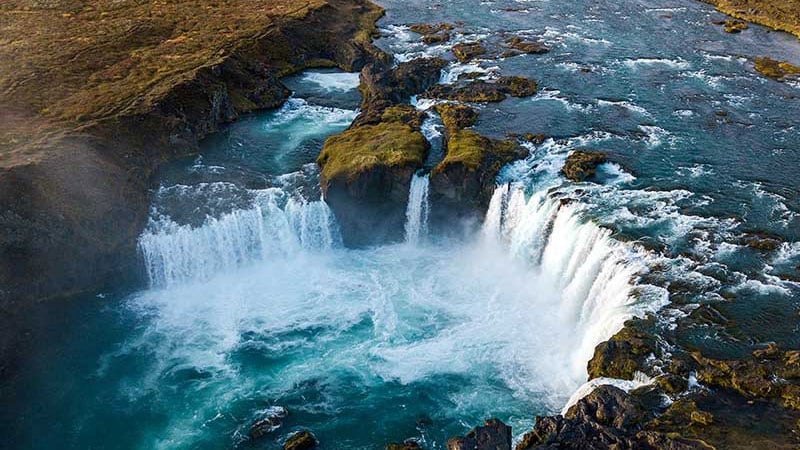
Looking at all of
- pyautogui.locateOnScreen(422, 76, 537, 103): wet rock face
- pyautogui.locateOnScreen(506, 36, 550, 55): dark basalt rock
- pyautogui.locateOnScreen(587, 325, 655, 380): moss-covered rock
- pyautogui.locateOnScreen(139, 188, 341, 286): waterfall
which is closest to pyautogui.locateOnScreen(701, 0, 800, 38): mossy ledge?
pyautogui.locateOnScreen(506, 36, 550, 55): dark basalt rock

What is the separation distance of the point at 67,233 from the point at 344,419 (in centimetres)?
2314

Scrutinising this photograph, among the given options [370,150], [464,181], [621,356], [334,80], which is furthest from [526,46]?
[621,356]

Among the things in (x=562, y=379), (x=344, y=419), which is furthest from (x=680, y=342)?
(x=344, y=419)

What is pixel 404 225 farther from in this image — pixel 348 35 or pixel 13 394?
pixel 348 35

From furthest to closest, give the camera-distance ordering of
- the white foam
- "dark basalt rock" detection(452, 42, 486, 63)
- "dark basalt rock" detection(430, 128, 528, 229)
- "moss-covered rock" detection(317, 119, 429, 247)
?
"dark basalt rock" detection(452, 42, 486, 63), the white foam, "moss-covered rock" detection(317, 119, 429, 247), "dark basalt rock" detection(430, 128, 528, 229)

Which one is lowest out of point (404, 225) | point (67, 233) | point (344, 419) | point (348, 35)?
point (344, 419)

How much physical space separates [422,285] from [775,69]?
44.7m

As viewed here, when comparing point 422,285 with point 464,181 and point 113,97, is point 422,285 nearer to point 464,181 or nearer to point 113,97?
point 464,181

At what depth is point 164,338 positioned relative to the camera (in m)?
42.1

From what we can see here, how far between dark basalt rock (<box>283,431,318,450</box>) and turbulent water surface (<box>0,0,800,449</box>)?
77cm

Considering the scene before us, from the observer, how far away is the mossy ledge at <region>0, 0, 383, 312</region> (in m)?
44.1

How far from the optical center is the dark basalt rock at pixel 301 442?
1319 inches

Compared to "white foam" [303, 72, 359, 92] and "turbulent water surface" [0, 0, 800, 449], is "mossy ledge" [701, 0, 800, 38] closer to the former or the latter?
"turbulent water surface" [0, 0, 800, 449]

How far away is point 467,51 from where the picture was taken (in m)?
74.2
